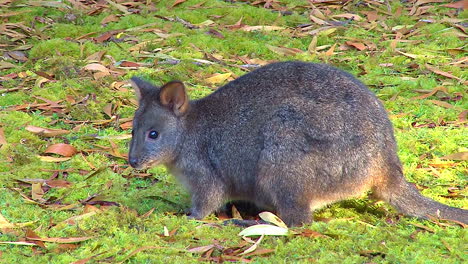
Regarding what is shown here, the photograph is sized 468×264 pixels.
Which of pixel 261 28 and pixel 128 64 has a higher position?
pixel 261 28

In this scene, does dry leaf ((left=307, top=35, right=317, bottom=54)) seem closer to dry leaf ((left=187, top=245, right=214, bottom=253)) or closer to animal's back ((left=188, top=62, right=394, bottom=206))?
animal's back ((left=188, top=62, right=394, bottom=206))

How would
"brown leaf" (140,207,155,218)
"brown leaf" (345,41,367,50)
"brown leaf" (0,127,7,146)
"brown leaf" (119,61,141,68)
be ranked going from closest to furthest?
1. "brown leaf" (140,207,155,218)
2. "brown leaf" (0,127,7,146)
3. "brown leaf" (119,61,141,68)
4. "brown leaf" (345,41,367,50)

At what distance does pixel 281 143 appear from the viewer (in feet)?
16.5

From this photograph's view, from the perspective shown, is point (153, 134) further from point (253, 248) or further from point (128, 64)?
point (128, 64)

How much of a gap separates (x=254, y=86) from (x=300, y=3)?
4700 mm

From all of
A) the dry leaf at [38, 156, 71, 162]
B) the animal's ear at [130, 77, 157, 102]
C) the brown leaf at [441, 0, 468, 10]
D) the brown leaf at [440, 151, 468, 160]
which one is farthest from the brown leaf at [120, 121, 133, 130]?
the brown leaf at [441, 0, 468, 10]

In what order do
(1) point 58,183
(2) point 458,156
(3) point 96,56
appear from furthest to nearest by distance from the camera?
(3) point 96,56, (2) point 458,156, (1) point 58,183

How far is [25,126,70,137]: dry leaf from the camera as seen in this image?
6.70m

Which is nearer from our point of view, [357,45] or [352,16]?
[357,45]

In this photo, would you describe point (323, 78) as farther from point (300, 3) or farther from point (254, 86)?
point (300, 3)

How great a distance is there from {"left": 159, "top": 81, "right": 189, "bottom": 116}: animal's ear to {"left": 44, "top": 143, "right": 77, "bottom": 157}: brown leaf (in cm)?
129

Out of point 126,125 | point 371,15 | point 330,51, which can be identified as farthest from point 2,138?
point 371,15

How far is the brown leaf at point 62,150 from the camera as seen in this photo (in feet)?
20.9

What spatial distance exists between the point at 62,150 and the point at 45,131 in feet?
1.45
